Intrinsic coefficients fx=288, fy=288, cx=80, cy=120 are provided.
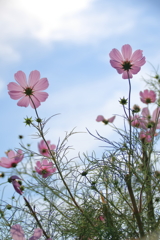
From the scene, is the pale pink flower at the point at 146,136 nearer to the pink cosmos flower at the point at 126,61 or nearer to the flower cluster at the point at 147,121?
the flower cluster at the point at 147,121

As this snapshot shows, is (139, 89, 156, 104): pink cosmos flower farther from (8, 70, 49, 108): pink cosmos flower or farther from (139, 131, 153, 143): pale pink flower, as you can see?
(8, 70, 49, 108): pink cosmos flower

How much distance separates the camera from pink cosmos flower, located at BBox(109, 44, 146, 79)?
32.7 inches

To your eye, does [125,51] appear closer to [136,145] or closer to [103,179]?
[136,145]

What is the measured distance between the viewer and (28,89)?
87 centimetres

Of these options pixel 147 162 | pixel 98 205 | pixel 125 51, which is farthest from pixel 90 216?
pixel 125 51

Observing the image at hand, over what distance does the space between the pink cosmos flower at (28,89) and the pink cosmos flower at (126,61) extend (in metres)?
0.21

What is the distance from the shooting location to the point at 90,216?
0.83 m

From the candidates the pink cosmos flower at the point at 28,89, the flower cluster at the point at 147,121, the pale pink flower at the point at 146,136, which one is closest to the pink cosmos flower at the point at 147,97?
the flower cluster at the point at 147,121

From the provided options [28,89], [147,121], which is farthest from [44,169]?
[147,121]

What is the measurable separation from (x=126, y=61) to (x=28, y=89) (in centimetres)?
30

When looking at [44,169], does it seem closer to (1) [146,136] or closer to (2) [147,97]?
(1) [146,136]

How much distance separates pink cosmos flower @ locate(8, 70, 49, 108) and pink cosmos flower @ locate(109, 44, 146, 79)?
0.21m

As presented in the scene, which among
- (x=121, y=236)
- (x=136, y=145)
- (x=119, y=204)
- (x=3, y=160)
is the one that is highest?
(x=3, y=160)

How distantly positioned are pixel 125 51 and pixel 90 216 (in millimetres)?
490
